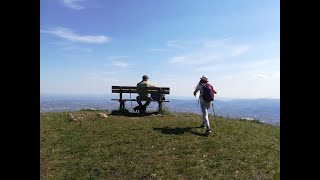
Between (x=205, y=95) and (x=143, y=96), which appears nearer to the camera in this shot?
(x=205, y=95)

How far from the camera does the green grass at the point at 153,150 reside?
1395 centimetres

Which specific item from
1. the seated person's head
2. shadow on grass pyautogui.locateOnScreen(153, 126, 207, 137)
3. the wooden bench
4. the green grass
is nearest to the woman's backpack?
the green grass

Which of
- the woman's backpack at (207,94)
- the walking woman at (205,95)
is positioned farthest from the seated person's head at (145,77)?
the woman's backpack at (207,94)

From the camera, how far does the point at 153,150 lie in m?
16.7

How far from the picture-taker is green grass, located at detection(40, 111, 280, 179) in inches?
549

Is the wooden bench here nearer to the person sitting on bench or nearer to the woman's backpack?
the person sitting on bench

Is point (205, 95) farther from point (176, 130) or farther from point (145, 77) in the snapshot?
point (145, 77)

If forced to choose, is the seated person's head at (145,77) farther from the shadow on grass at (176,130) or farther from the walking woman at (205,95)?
the walking woman at (205,95)

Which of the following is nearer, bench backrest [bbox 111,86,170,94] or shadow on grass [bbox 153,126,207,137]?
shadow on grass [bbox 153,126,207,137]

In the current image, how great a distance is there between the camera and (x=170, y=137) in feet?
61.5

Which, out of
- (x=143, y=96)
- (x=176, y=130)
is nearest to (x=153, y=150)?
(x=176, y=130)
